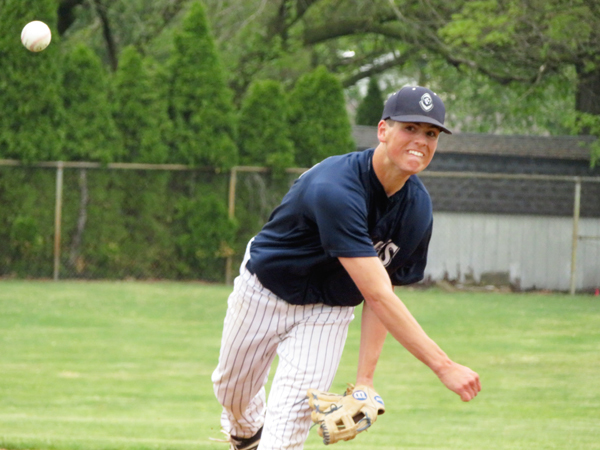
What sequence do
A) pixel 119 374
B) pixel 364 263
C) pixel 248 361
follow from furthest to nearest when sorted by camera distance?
pixel 119 374 → pixel 248 361 → pixel 364 263

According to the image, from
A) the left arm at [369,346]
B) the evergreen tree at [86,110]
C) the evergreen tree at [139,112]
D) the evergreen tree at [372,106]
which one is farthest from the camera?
the evergreen tree at [372,106]

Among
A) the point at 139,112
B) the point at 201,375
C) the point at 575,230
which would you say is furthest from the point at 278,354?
the point at 139,112

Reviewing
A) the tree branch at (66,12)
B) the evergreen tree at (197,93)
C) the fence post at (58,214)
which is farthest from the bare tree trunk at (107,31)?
the fence post at (58,214)

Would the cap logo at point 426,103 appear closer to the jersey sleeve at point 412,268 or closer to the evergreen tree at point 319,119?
the jersey sleeve at point 412,268

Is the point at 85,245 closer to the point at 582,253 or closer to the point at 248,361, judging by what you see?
the point at 582,253

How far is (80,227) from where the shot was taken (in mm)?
15844

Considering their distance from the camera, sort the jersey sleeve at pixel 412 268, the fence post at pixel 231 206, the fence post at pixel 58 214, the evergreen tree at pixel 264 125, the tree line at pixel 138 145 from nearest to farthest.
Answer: the jersey sleeve at pixel 412 268 < the fence post at pixel 58 214 < the tree line at pixel 138 145 < the fence post at pixel 231 206 < the evergreen tree at pixel 264 125

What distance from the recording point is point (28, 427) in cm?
626

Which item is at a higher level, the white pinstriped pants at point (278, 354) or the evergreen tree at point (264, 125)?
the evergreen tree at point (264, 125)

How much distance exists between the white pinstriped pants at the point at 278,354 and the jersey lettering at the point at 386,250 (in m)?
0.35

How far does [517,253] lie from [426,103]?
45.9 feet

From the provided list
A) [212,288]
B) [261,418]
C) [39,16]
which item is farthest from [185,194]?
[261,418]

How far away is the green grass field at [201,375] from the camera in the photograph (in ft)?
20.3

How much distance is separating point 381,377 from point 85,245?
9.01 meters
